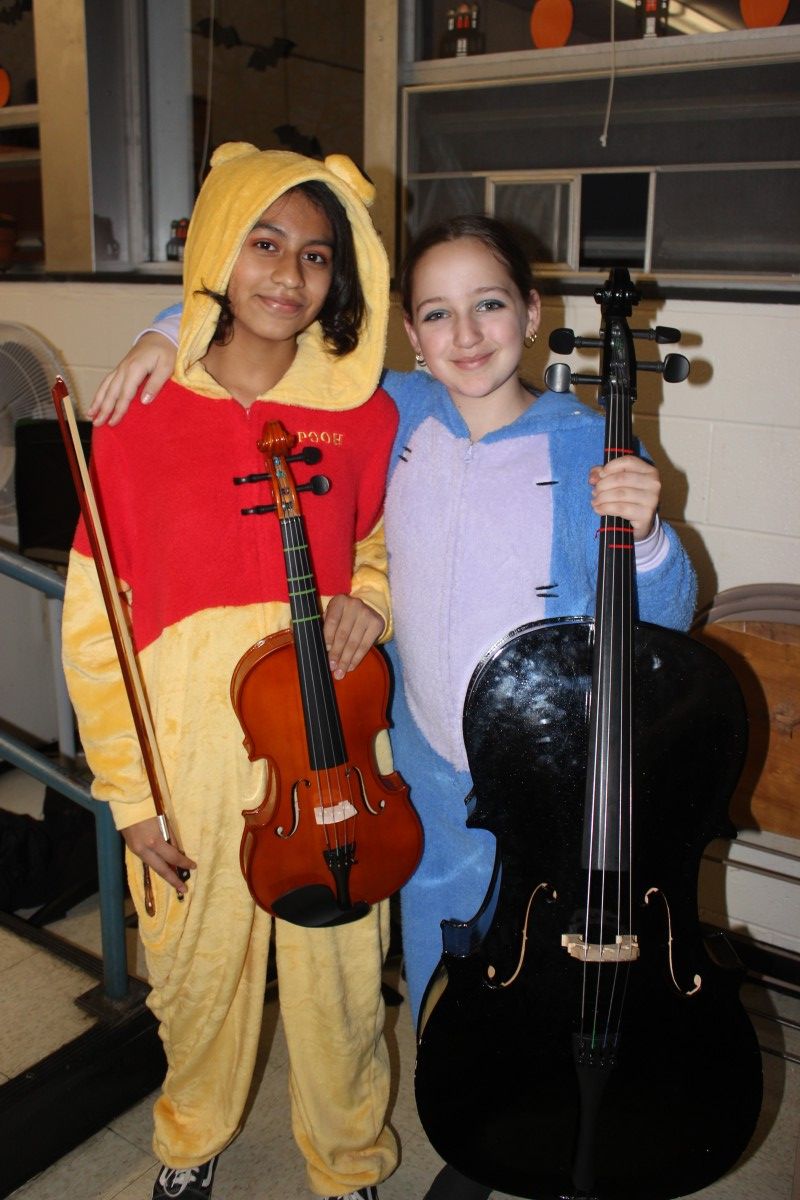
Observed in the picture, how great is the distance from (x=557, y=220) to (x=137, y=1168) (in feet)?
7.27

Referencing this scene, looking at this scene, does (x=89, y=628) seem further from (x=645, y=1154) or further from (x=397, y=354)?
(x=397, y=354)

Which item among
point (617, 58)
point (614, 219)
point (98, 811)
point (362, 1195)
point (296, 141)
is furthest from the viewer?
point (296, 141)

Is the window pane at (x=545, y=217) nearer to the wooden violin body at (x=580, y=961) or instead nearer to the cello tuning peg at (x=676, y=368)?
the cello tuning peg at (x=676, y=368)

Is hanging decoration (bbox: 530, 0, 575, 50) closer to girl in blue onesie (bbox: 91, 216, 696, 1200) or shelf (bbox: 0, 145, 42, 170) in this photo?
girl in blue onesie (bbox: 91, 216, 696, 1200)

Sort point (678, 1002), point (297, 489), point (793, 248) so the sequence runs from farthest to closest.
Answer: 1. point (793, 248)
2. point (297, 489)
3. point (678, 1002)

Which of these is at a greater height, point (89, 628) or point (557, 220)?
point (557, 220)

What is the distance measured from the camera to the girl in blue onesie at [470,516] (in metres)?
1.27

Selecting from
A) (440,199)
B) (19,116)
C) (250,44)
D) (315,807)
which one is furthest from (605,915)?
(250,44)

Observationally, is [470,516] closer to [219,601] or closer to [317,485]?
[317,485]

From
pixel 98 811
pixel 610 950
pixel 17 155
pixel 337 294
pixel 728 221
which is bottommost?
pixel 98 811

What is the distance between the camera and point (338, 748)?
4.22ft

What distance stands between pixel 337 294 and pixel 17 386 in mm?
1727

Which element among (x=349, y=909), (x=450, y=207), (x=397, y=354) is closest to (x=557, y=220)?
(x=450, y=207)

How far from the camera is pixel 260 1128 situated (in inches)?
71.6
